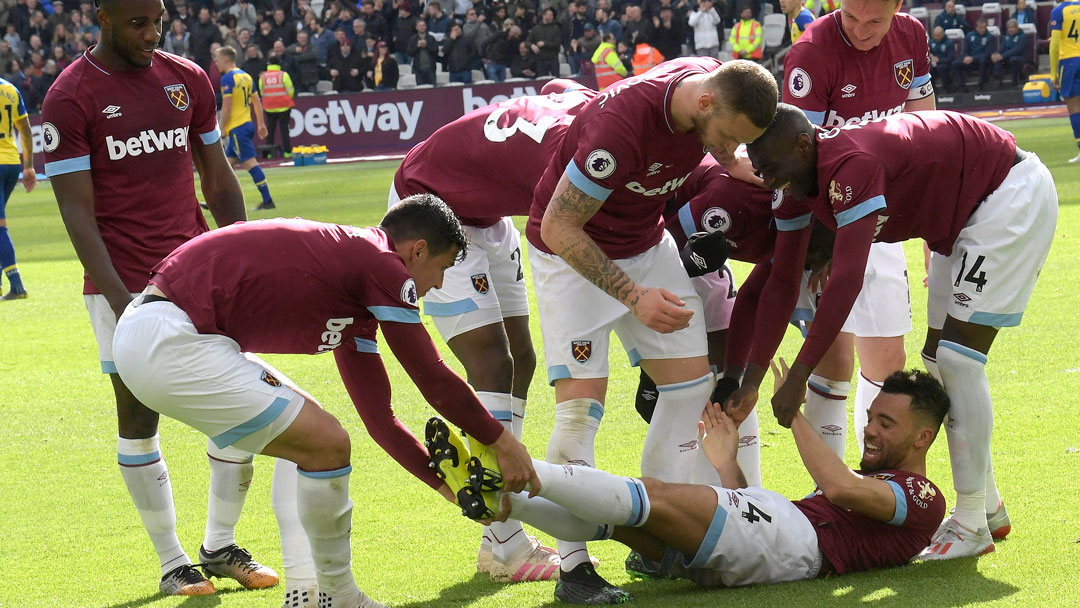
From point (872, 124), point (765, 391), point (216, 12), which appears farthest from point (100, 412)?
point (216, 12)

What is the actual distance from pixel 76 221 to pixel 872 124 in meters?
3.10

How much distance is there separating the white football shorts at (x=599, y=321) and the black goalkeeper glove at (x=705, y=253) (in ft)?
0.53

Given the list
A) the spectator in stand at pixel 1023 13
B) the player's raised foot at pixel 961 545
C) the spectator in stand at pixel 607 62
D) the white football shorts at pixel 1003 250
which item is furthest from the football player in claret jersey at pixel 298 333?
the spectator in stand at pixel 1023 13

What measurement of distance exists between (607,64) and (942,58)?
7280 mm

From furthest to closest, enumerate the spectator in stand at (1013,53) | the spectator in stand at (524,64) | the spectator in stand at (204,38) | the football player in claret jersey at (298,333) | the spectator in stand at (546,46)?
the spectator in stand at (204,38)
the spectator in stand at (546,46)
the spectator in stand at (524,64)
the spectator in stand at (1013,53)
the football player in claret jersey at (298,333)

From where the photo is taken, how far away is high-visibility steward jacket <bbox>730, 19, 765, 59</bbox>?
25.1m

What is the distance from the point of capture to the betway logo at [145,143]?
489 cm

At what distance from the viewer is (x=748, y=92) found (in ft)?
13.1

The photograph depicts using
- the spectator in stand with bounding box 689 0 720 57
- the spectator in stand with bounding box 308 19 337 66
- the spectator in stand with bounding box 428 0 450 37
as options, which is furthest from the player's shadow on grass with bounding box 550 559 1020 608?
the spectator in stand with bounding box 308 19 337 66

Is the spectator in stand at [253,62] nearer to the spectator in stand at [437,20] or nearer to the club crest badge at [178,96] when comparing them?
the spectator in stand at [437,20]

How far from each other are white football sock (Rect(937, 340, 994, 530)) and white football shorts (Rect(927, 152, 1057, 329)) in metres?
0.15

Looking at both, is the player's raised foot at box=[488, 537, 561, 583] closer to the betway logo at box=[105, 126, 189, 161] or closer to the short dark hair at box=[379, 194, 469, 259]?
the short dark hair at box=[379, 194, 469, 259]

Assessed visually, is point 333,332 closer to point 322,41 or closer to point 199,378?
point 199,378

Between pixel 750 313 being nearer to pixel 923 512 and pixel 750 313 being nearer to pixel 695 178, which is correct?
pixel 695 178
